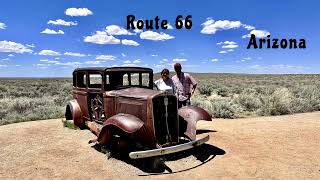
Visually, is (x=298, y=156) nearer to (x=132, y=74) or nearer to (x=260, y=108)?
(x=132, y=74)

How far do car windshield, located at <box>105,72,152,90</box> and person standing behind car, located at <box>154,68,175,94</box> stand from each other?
45 centimetres

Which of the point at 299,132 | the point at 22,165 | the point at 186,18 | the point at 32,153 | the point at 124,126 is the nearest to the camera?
the point at 124,126

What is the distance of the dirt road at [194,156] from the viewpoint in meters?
7.05

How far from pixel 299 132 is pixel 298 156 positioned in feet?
8.30

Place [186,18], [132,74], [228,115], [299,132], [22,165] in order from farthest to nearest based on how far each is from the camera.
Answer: [186,18] → [228,115] → [299,132] → [132,74] → [22,165]

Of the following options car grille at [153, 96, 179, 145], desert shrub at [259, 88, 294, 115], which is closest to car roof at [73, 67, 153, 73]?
car grille at [153, 96, 179, 145]

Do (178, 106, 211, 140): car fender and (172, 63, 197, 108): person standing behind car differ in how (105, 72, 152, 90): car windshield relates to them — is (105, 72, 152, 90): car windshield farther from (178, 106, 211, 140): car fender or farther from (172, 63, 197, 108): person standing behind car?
(178, 106, 211, 140): car fender

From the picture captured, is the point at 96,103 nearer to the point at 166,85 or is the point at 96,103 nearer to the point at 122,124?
the point at 166,85

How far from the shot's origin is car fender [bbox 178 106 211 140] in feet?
26.9

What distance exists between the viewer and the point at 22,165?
7805 mm

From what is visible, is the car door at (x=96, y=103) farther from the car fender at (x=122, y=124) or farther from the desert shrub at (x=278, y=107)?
the desert shrub at (x=278, y=107)

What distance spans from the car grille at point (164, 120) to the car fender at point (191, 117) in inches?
15.6

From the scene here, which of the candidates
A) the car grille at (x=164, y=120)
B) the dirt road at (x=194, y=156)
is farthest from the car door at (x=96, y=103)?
the car grille at (x=164, y=120)

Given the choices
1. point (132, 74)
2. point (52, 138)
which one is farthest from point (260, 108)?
point (52, 138)
